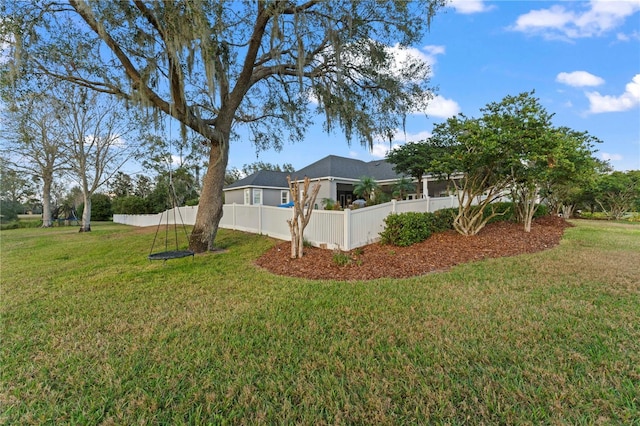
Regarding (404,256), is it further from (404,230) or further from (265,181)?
(265,181)

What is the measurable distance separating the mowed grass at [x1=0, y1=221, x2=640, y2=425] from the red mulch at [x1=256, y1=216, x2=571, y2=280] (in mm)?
606

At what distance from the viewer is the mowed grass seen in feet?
6.02

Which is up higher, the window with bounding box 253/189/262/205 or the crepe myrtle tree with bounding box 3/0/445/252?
the crepe myrtle tree with bounding box 3/0/445/252

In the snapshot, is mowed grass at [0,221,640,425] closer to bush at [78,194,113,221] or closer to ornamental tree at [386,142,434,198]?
ornamental tree at [386,142,434,198]

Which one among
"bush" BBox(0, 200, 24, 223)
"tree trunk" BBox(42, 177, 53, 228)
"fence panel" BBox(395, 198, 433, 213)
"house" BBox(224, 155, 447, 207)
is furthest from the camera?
"bush" BBox(0, 200, 24, 223)

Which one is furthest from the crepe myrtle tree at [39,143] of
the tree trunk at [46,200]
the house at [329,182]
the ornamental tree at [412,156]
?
the ornamental tree at [412,156]

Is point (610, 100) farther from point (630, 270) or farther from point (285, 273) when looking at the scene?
point (285, 273)

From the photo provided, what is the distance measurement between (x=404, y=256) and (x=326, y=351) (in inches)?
163

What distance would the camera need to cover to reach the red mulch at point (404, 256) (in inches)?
207

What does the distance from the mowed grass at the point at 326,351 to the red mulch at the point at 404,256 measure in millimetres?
606

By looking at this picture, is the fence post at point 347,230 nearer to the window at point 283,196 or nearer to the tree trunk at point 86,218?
the window at point 283,196

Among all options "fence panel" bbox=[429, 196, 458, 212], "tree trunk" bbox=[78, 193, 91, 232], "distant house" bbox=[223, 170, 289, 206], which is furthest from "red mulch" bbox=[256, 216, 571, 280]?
"tree trunk" bbox=[78, 193, 91, 232]

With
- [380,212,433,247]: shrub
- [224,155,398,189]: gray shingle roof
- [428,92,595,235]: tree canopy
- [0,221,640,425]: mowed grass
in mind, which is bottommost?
[0,221,640,425]: mowed grass

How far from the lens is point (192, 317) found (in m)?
3.30
